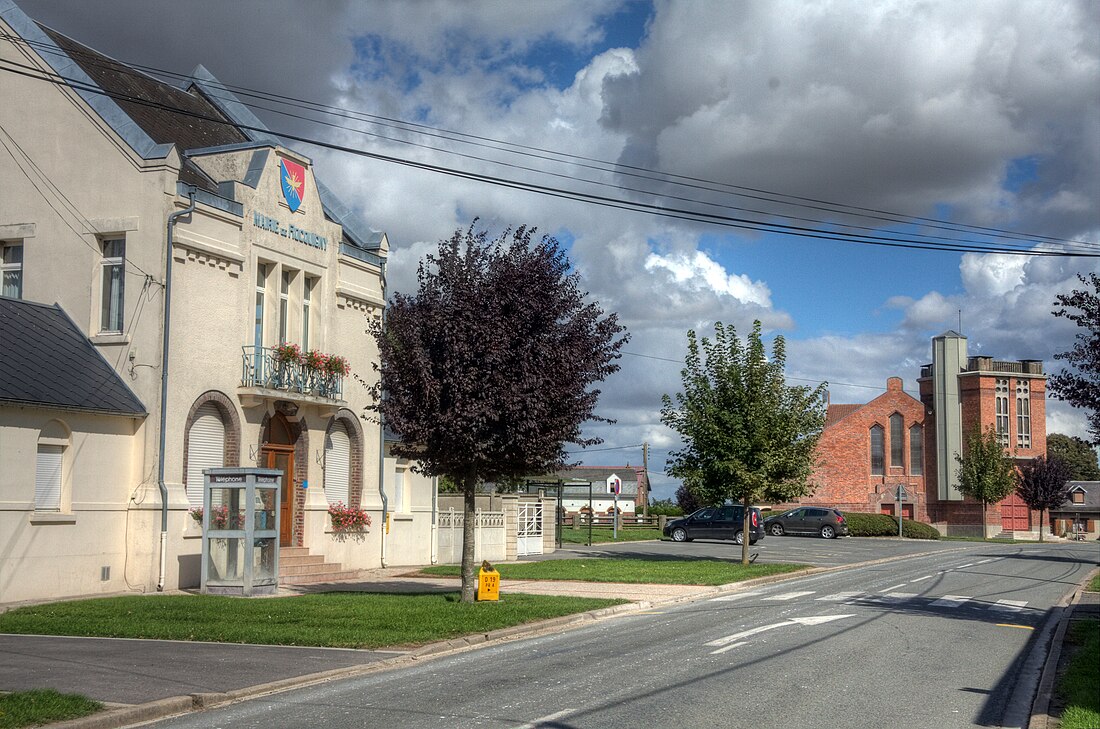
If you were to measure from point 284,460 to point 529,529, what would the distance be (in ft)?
40.2

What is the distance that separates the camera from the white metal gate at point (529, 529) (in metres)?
33.4

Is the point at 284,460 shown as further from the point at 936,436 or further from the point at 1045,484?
the point at 936,436

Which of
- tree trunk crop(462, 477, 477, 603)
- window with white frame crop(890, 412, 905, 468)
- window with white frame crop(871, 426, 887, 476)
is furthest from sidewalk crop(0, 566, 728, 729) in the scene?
window with white frame crop(890, 412, 905, 468)

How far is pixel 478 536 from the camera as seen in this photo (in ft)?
96.7

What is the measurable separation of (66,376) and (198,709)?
36.6ft

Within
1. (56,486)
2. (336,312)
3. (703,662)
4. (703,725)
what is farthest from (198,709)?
(336,312)

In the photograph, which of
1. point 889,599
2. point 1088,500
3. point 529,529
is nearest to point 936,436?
point 1088,500

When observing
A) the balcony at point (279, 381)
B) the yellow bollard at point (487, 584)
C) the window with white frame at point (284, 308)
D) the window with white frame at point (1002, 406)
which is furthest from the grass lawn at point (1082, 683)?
the window with white frame at point (1002, 406)

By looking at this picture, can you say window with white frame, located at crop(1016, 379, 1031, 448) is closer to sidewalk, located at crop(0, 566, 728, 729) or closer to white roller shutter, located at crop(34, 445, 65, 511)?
sidewalk, located at crop(0, 566, 728, 729)

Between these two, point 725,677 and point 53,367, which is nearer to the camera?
point 725,677

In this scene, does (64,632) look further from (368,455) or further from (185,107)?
(185,107)

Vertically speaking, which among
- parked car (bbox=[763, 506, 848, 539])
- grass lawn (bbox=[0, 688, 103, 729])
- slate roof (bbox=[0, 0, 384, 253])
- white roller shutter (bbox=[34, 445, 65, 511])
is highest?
slate roof (bbox=[0, 0, 384, 253])

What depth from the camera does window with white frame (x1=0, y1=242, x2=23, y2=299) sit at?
850 inches

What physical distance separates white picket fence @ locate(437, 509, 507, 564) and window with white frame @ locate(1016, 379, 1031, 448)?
4796 cm
